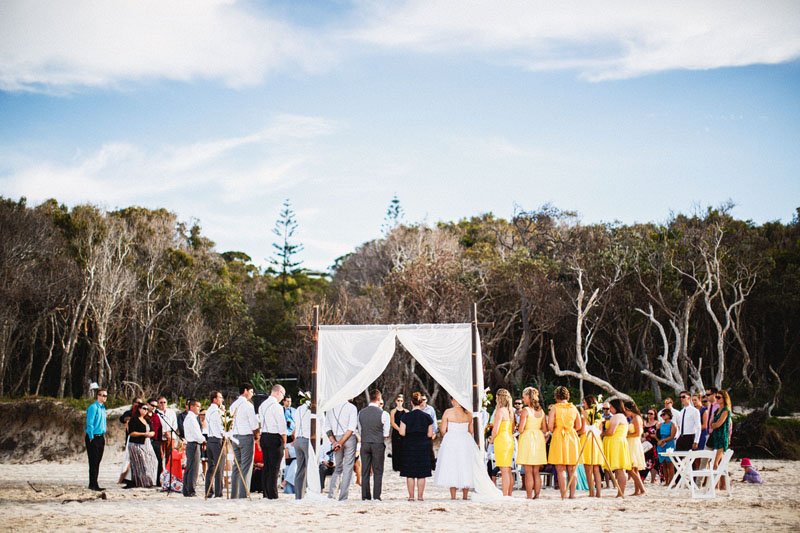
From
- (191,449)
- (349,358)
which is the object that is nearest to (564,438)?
(349,358)

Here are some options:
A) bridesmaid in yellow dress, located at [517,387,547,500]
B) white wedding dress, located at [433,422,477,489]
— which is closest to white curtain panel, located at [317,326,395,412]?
white wedding dress, located at [433,422,477,489]

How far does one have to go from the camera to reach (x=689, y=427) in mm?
12305

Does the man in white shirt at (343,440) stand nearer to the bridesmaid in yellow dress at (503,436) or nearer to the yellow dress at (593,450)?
the bridesmaid in yellow dress at (503,436)

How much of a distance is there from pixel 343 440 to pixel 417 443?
3.43ft

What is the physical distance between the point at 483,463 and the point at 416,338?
2.15m

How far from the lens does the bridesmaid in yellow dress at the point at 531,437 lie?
11.2 m

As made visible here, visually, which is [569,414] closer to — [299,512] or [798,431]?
[299,512]

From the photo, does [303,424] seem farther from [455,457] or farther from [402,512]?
[402,512]

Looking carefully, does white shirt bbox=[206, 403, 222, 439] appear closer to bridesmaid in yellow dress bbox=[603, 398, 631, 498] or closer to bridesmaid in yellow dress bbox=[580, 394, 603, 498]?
bridesmaid in yellow dress bbox=[580, 394, 603, 498]

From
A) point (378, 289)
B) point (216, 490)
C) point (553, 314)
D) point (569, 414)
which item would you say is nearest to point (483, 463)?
point (569, 414)

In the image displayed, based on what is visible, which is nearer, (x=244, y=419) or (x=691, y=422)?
(x=244, y=419)

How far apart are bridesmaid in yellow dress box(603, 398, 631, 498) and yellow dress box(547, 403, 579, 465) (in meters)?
0.53

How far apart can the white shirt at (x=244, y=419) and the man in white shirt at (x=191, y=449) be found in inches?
36.1

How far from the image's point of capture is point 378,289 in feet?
117
